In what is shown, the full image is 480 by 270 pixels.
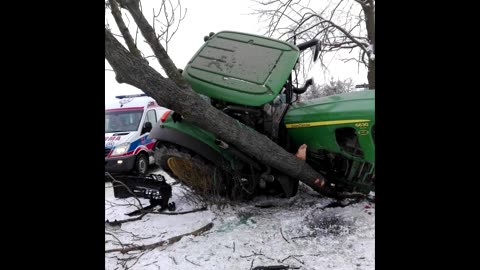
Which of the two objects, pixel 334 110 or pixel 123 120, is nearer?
pixel 334 110

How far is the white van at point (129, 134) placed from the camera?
763cm

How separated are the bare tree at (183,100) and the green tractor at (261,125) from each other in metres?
0.20

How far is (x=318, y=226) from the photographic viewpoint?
12.2 feet

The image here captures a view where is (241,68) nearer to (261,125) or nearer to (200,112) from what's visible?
(261,125)

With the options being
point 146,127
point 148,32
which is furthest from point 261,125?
point 146,127

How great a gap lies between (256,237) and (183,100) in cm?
162

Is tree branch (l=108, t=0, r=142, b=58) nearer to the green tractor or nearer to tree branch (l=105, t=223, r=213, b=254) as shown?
the green tractor

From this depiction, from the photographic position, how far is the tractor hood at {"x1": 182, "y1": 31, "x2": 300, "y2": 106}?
4004mm

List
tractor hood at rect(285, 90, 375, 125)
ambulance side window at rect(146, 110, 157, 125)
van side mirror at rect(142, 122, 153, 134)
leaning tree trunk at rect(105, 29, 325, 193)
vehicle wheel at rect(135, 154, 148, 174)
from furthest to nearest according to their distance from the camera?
ambulance side window at rect(146, 110, 157, 125) < van side mirror at rect(142, 122, 153, 134) < vehicle wheel at rect(135, 154, 148, 174) < tractor hood at rect(285, 90, 375, 125) < leaning tree trunk at rect(105, 29, 325, 193)

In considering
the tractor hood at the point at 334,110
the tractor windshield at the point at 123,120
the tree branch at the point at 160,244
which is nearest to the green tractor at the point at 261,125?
the tractor hood at the point at 334,110

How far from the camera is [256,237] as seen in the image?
352 cm

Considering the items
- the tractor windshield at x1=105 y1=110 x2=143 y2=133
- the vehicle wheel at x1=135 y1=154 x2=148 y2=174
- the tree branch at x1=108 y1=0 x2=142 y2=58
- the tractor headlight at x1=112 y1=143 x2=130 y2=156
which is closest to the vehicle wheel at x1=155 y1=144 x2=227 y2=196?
the tree branch at x1=108 y1=0 x2=142 y2=58
